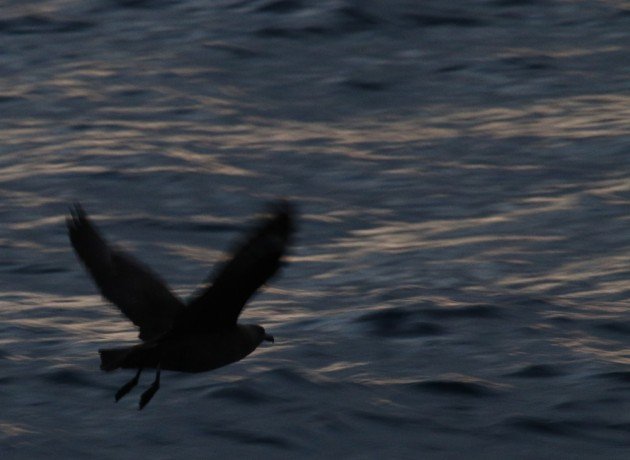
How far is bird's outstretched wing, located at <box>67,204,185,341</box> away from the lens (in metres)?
10.1

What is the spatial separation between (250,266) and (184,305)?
4.54 ft

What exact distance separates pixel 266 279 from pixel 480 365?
4929 millimetres

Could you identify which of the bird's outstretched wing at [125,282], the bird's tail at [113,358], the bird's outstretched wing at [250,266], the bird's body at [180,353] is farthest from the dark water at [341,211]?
the bird's outstretched wing at [250,266]

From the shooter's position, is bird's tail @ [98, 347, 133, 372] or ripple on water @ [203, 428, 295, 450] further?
ripple on water @ [203, 428, 295, 450]

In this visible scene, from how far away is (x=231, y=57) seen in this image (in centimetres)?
2025

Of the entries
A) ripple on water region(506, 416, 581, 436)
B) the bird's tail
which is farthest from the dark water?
the bird's tail

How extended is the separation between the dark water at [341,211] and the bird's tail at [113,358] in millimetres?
2426

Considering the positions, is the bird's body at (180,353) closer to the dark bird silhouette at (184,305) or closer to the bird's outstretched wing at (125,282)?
the dark bird silhouette at (184,305)

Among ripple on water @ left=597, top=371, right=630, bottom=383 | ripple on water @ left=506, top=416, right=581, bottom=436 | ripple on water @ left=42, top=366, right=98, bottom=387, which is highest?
ripple on water @ left=42, top=366, right=98, bottom=387

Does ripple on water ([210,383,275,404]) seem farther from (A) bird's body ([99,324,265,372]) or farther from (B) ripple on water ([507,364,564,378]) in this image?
(A) bird's body ([99,324,265,372])

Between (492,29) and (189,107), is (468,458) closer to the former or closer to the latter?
(189,107)

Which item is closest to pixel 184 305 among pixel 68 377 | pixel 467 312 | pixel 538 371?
pixel 68 377

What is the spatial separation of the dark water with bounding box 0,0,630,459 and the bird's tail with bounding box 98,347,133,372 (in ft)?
7.96

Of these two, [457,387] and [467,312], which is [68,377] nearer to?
[457,387]
